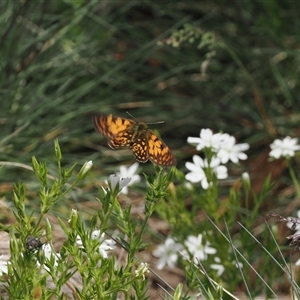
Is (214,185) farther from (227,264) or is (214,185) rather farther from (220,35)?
(220,35)

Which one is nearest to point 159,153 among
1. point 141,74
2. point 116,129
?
point 116,129

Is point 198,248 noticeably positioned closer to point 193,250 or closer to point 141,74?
point 193,250

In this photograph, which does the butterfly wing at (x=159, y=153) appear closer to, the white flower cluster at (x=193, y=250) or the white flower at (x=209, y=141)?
the white flower at (x=209, y=141)

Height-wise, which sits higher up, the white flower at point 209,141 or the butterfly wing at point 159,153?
the butterfly wing at point 159,153

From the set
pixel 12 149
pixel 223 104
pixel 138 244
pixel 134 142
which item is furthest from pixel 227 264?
pixel 223 104

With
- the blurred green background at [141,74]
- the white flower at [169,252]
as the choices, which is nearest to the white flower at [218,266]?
the white flower at [169,252]

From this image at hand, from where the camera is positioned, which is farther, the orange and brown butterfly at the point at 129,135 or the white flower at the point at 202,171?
the white flower at the point at 202,171

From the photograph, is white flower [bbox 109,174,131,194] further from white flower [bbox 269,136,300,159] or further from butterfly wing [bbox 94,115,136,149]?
white flower [bbox 269,136,300,159]
